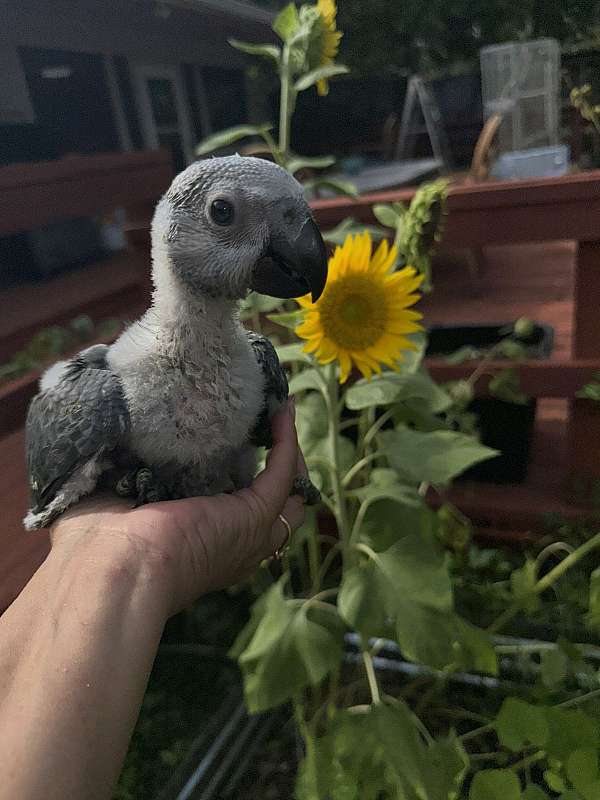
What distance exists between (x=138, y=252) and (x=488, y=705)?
1.17 metres

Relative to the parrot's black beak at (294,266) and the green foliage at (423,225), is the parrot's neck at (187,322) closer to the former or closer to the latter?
the parrot's black beak at (294,266)

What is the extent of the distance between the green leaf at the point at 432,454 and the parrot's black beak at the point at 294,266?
0.35 meters

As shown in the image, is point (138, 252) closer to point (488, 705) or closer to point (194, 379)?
point (194, 379)

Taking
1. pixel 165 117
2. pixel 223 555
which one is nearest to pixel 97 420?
pixel 223 555

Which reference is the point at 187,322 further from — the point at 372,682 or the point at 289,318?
the point at 372,682

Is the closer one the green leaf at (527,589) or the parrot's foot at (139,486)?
the parrot's foot at (139,486)

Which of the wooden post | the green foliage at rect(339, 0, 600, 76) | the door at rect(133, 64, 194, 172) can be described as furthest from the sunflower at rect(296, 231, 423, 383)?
the green foliage at rect(339, 0, 600, 76)

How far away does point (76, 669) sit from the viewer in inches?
17.5

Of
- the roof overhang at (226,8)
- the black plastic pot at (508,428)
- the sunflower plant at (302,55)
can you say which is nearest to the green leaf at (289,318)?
the sunflower plant at (302,55)

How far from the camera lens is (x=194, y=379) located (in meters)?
0.56

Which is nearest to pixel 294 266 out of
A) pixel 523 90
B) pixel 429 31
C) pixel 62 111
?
pixel 62 111

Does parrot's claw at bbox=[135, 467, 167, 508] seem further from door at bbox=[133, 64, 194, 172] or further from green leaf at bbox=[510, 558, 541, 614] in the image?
door at bbox=[133, 64, 194, 172]

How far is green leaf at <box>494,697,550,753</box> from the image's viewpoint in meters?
0.75

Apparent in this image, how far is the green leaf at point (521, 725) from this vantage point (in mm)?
751
